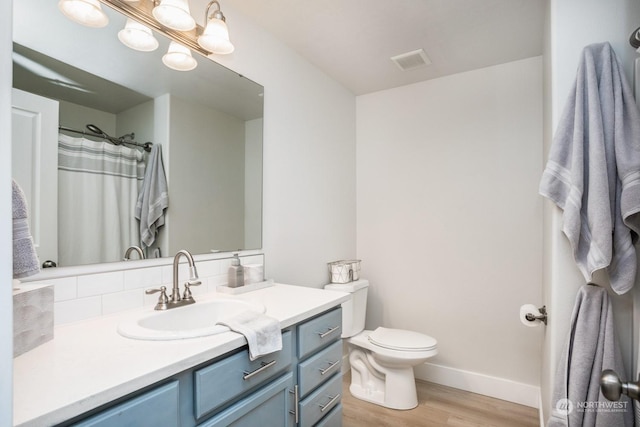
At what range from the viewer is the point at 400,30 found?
78.0 inches

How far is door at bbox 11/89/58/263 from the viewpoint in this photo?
104 cm

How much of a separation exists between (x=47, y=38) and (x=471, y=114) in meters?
2.47

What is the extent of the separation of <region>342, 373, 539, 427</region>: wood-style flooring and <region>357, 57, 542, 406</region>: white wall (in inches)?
4.8

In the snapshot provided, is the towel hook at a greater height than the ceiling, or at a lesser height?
lesser

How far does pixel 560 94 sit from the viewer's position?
1.25 m

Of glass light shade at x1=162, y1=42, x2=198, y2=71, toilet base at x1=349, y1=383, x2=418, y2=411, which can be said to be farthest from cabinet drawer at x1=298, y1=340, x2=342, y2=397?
glass light shade at x1=162, y1=42, x2=198, y2=71

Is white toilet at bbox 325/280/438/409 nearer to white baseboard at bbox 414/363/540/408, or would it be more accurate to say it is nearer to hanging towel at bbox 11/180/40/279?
white baseboard at bbox 414/363/540/408

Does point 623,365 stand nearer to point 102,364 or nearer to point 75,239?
point 102,364

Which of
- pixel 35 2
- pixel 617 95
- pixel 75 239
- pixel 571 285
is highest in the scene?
pixel 35 2

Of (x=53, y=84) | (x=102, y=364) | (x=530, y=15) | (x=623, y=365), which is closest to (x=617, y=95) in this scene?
(x=623, y=365)

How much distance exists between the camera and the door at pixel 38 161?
1.04 metres

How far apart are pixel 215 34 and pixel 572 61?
4.75 feet

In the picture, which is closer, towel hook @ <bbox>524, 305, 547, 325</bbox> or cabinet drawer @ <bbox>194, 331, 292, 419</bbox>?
cabinet drawer @ <bbox>194, 331, 292, 419</bbox>

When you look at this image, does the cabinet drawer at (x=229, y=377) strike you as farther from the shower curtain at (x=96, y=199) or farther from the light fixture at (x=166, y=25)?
the light fixture at (x=166, y=25)
